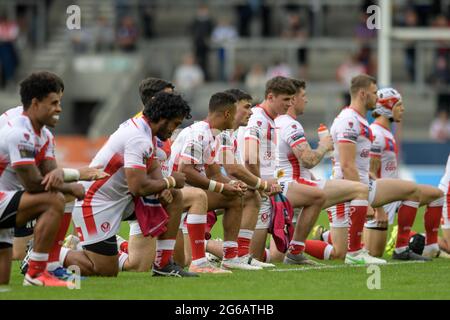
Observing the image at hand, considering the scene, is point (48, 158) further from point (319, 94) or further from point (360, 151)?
point (319, 94)

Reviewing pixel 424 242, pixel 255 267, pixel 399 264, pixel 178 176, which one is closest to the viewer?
pixel 178 176

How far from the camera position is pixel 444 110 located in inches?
1100

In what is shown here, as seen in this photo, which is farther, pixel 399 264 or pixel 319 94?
pixel 319 94

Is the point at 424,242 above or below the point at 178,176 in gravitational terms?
below

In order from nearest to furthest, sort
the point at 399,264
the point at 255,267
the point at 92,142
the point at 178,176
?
the point at 178,176, the point at 255,267, the point at 399,264, the point at 92,142

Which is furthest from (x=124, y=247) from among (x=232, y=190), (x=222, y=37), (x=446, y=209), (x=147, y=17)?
(x=147, y=17)

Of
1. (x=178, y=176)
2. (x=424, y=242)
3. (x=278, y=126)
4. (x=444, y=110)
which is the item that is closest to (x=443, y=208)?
(x=424, y=242)

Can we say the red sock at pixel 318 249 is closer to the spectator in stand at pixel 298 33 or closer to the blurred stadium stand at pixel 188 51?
the blurred stadium stand at pixel 188 51

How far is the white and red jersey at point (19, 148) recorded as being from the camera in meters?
9.74

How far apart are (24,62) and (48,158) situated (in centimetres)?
2238

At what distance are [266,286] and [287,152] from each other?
3.07m

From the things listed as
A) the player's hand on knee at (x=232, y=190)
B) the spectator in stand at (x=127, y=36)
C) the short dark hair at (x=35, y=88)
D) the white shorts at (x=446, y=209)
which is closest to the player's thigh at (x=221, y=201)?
the player's hand on knee at (x=232, y=190)

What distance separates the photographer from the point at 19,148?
9734 mm

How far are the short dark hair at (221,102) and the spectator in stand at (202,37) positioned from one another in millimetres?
17983
